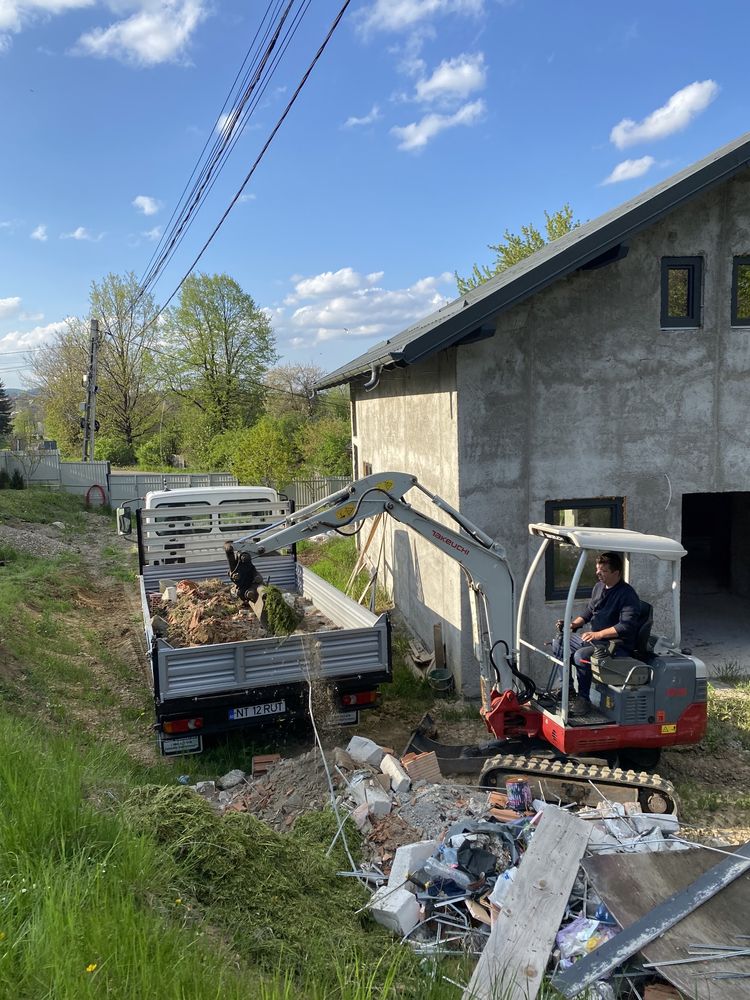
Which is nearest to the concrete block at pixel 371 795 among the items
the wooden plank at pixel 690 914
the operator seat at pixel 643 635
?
the wooden plank at pixel 690 914

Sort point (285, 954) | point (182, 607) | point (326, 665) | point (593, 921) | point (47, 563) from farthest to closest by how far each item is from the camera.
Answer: point (47, 563) < point (182, 607) < point (326, 665) < point (593, 921) < point (285, 954)

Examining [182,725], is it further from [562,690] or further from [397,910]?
[562,690]

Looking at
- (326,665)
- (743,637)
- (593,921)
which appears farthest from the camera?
(743,637)

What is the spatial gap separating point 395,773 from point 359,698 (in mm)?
1216

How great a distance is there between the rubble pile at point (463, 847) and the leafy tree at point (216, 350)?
36.6 m

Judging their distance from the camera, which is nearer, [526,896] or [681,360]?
[526,896]

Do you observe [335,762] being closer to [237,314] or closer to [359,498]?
[359,498]

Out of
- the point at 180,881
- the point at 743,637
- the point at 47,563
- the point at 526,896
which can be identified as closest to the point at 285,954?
the point at 180,881

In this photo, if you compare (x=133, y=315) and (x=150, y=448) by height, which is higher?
(x=133, y=315)

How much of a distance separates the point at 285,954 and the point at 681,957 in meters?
2.03

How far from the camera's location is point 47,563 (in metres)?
15.5

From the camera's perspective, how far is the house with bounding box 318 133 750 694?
8680mm

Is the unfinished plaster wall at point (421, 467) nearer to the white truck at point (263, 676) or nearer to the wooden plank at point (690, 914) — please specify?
the white truck at point (263, 676)

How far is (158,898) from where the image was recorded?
340 centimetres
